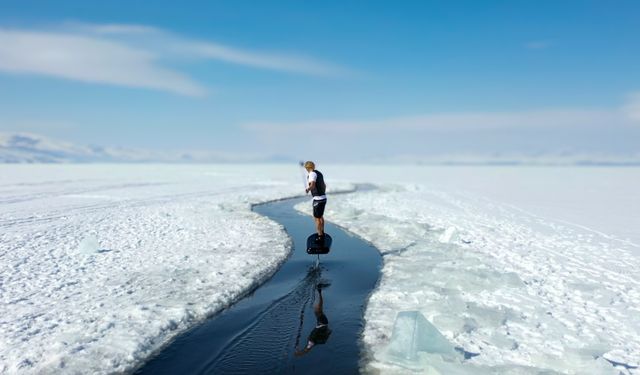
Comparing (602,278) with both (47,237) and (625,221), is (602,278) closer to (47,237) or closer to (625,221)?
(625,221)

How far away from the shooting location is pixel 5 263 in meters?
12.1

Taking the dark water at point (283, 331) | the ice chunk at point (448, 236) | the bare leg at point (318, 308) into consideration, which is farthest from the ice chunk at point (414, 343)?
the ice chunk at point (448, 236)

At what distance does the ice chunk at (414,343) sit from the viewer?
6761 mm

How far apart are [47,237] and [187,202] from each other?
43.8ft

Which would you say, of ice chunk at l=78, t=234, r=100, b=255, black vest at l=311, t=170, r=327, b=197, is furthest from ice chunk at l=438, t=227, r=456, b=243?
ice chunk at l=78, t=234, r=100, b=255

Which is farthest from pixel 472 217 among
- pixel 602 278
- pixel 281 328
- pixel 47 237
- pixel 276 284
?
pixel 47 237

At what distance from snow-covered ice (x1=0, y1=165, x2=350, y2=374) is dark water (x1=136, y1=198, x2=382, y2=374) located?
53cm

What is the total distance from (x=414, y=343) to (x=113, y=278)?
799cm

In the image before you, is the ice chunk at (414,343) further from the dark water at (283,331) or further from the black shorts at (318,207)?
the black shorts at (318,207)

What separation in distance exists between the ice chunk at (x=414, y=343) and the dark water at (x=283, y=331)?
2.20 ft

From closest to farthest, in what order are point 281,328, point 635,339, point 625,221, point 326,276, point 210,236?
point 635,339
point 281,328
point 326,276
point 210,236
point 625,221

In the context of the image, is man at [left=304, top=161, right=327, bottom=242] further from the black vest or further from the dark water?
the dark water

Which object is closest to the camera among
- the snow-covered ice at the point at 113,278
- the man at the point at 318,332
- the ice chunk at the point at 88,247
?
the snow-covered ice at the point at 113,278

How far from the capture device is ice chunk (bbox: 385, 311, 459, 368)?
6.76m
